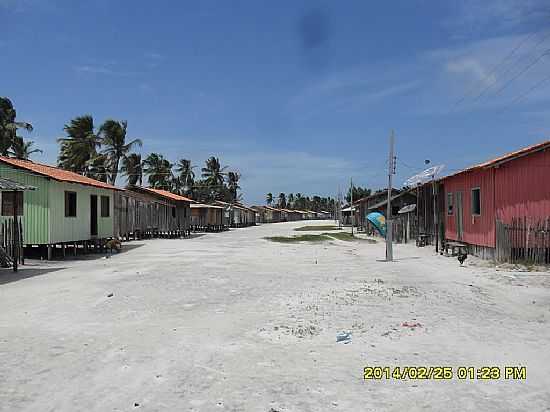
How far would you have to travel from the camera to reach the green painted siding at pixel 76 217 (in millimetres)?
20297

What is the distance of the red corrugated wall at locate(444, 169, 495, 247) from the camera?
59.9 feet

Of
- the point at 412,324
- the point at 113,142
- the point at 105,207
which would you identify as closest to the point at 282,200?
the point at 113,142

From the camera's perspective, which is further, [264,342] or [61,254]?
[61,254]

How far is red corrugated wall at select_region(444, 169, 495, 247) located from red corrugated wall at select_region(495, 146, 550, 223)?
702mm

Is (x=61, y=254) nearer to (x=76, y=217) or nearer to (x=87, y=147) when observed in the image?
(x=76, y=217)

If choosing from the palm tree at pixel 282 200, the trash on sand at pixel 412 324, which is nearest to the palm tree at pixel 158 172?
the trash on sand at pixel 412 324

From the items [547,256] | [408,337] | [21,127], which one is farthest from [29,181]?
[21,127]

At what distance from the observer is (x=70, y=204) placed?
72.6 ft

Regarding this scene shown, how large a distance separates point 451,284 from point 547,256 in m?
5.58

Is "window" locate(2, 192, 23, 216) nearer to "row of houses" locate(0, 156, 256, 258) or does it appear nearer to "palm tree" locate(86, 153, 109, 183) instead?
"row of houses" locate(0, 156, 256, 258)

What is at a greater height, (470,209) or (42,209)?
(42,209)

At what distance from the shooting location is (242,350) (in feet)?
20.9

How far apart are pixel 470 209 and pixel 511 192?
360cm

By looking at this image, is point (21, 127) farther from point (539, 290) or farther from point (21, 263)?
point (539, 290)
